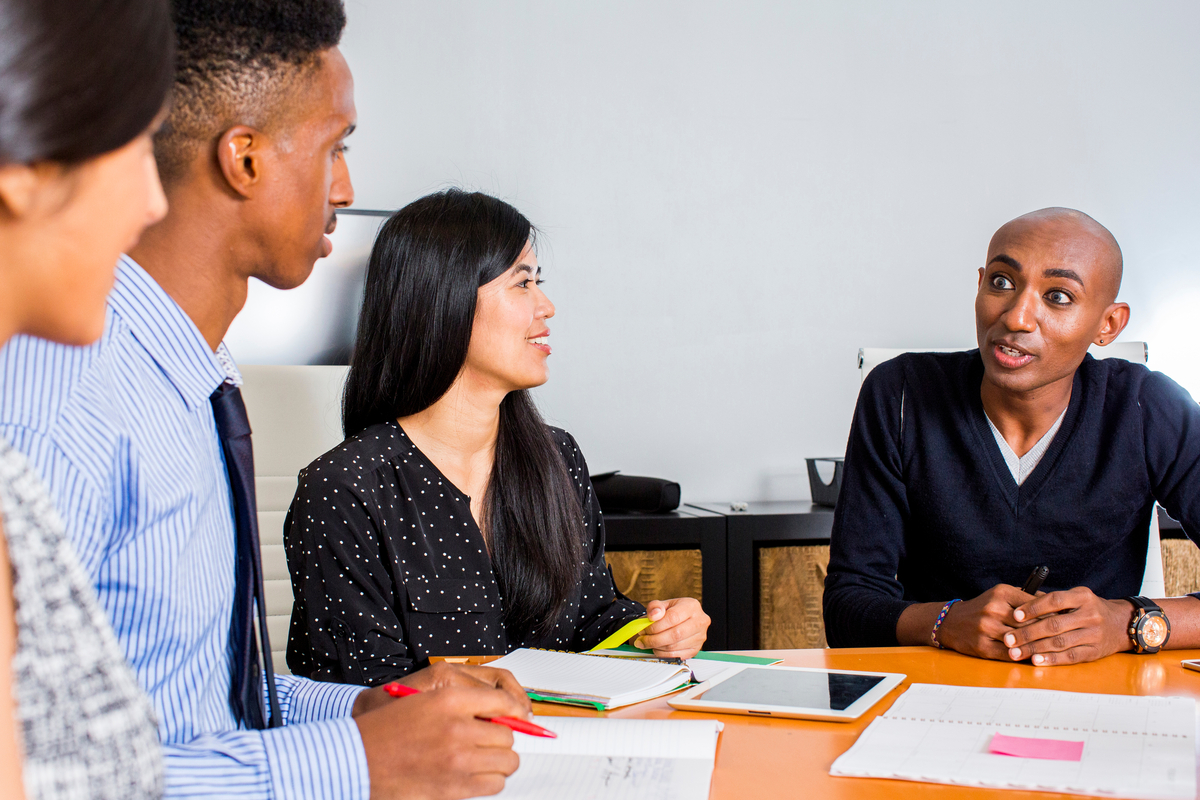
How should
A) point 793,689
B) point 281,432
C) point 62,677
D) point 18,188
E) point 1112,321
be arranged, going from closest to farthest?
point 18,188 < point 62,677 < point 793,689 < point 1112,321 < point 281,432

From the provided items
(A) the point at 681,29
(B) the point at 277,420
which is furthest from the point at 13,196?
(A) the point at 681,29

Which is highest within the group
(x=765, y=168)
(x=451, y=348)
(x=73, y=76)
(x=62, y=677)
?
(x=765, y=168)

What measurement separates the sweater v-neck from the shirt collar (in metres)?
1.30

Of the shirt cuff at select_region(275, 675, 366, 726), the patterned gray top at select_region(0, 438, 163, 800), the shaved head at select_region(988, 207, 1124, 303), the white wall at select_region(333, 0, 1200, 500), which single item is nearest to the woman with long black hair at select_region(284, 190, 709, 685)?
the shirt cuff at select_region(275, 675, 366, 726)

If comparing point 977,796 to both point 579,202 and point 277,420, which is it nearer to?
point 277,420

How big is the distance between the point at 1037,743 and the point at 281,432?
1.49 meters

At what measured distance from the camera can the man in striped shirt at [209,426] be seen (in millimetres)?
731

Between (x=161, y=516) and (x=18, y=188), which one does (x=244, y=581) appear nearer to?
(x=161, y=516)

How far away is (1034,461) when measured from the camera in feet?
5.47

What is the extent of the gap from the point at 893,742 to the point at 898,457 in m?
0.88

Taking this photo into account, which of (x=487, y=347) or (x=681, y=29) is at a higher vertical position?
(x=681, y=29)

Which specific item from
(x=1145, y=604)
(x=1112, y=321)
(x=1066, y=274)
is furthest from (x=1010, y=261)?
(x=1145, y=604)

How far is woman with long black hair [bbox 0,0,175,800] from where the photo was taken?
1.53 feet

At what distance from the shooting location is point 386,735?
0.79m
